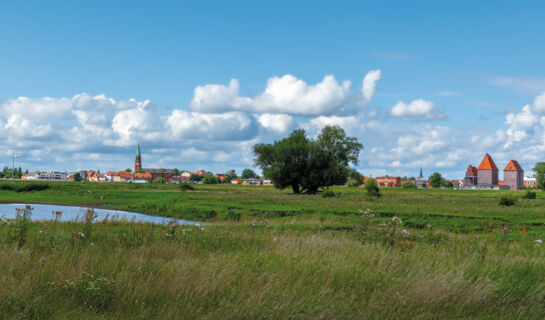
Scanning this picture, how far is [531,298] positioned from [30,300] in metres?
8.70

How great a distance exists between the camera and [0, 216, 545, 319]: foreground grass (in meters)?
7.18

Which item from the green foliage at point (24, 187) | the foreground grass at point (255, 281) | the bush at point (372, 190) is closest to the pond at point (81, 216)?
the foreground grass at point (255, 281)

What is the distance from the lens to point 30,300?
22.7ft

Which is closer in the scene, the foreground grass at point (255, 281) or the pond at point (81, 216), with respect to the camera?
the foreground grass at point (255, 281)

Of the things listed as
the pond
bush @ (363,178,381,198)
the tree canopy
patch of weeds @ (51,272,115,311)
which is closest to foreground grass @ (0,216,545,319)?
patch of weeds @ (51,272,115,311)

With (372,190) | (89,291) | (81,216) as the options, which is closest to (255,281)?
(89,291)

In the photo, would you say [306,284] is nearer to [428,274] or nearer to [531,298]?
[428,274]

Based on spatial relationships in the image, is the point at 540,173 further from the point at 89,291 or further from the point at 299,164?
the point at 89,291

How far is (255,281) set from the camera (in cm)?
816

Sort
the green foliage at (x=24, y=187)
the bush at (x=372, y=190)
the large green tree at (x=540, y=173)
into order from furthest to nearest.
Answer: the large green tree at (x=540, y=173), the green foliage at (x=24, y=187), the bush at (x=372, y=190)

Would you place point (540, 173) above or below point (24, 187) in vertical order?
above

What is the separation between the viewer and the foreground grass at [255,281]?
283 inches

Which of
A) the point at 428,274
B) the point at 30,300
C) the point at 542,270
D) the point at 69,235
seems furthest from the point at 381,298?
the point at 69,235

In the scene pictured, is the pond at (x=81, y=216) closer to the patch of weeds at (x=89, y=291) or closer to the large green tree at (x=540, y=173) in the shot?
the patch of weeds at (x=89, y=291)
